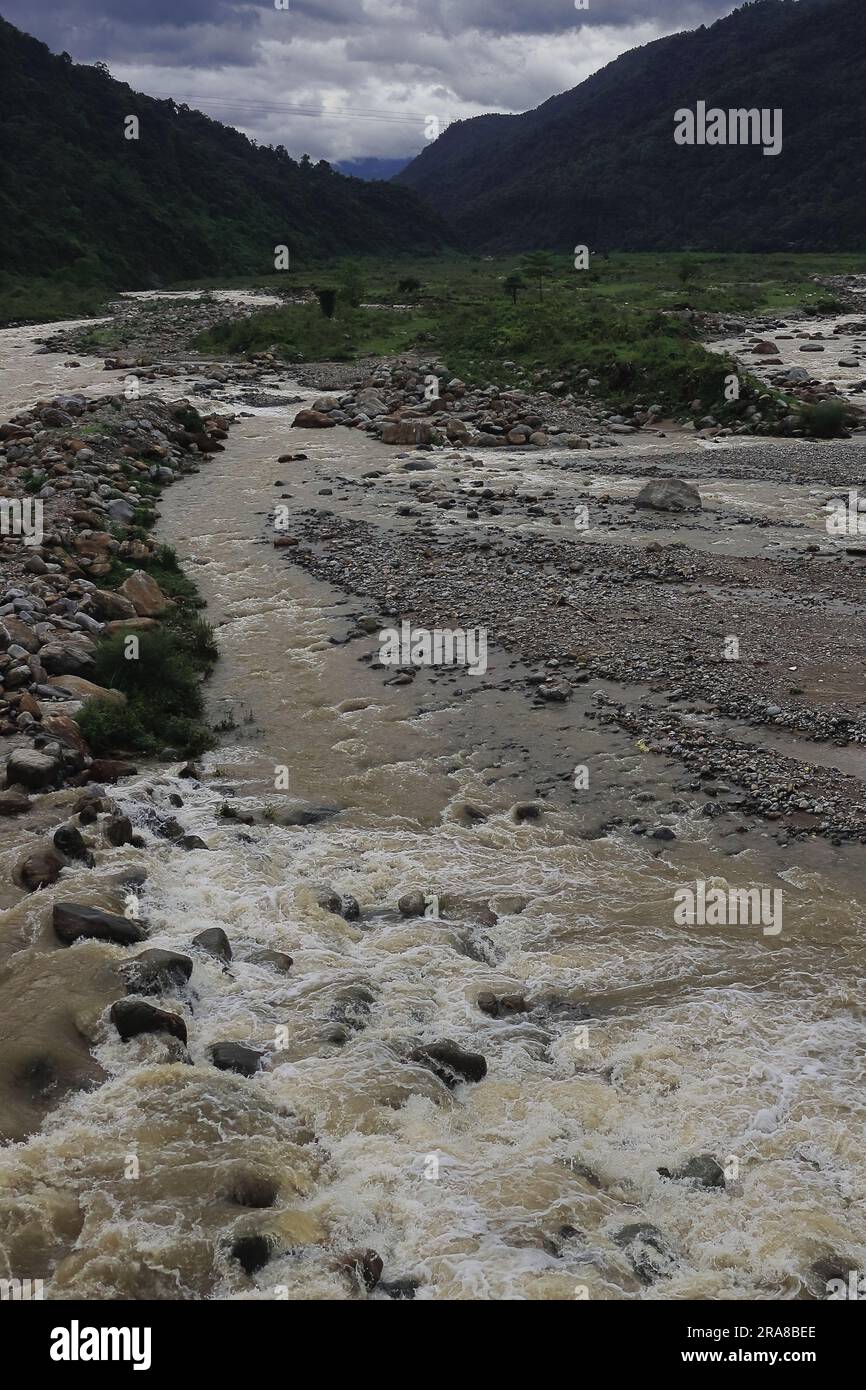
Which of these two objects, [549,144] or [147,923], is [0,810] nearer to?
[147,923]

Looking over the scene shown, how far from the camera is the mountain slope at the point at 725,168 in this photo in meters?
127

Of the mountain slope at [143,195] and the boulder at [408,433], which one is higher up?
the mountain slope at [143,195]

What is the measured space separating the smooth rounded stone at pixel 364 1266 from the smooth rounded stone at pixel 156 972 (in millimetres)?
3138

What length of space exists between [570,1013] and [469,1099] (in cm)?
132

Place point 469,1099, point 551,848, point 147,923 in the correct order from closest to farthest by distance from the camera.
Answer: point 469,1099, point 147,923, point 551,848

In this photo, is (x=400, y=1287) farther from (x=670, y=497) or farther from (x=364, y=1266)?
(x=670, y=497)

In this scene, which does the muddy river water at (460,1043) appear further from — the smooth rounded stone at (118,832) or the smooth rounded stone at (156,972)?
the smooth rounded stone at (118,832)

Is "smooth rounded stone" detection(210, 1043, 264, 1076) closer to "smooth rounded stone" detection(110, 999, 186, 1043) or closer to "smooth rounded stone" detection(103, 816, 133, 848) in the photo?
"smooth rounded stone" detection(110, 999, 186, 1043)

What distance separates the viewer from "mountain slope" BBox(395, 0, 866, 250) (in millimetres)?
126938

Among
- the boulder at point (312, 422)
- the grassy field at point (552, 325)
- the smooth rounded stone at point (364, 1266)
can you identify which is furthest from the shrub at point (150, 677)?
the grassy field at point (552, 325)

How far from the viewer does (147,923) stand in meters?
9.92

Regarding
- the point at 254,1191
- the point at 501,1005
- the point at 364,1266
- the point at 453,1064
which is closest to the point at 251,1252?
the point at 254,1191

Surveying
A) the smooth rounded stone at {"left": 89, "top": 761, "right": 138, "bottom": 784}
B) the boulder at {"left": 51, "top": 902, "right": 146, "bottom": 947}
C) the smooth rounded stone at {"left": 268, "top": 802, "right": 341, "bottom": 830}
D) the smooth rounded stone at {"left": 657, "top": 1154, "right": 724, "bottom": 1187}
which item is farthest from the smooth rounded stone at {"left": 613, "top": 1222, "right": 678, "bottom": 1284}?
the smooth rounded stone at {"left": 89, "top": 761, "right": 138, "bottom": 784}
